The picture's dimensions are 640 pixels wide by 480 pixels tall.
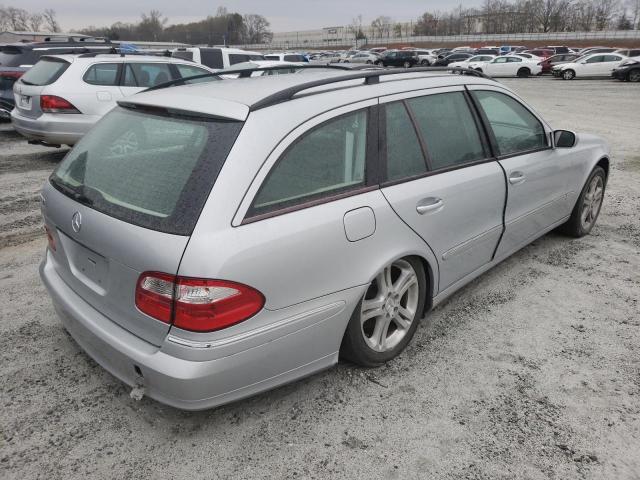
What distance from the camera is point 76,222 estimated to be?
8.02ft

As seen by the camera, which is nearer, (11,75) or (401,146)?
(401,146)

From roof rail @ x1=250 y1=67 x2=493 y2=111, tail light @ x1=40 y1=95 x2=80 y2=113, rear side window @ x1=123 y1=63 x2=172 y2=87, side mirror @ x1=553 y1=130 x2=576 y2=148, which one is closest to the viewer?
roof rail @ x1=250 y1=67 x2=493 y2=111

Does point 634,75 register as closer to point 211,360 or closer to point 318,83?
point 318,83

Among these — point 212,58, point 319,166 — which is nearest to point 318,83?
point 319,166

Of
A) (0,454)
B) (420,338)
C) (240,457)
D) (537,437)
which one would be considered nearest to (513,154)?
(420,338)

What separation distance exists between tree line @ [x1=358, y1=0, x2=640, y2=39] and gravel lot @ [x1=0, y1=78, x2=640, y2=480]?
108 metres

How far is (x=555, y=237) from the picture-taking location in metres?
4.90

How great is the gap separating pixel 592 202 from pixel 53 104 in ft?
23.4

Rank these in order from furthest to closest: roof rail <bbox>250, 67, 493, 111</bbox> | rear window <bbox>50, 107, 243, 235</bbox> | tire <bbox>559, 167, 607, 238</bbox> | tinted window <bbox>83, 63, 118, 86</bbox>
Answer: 1. tinted window <bbox>83, 63, 118, 86</bbox>
2. tire <bbox>559, 167, 607, 238</bbox>
3. roof rail <bbox>250, 67, 493, 111</bbox>
4. rear window <bbox>50, 107, 243, 235</bbox>

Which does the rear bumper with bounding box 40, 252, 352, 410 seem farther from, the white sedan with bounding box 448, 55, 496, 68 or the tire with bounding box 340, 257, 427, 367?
the white sedan with bounding box 448, 55, 496, 68

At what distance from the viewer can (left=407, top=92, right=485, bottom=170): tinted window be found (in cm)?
302

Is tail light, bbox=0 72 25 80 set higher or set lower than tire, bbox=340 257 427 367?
higher

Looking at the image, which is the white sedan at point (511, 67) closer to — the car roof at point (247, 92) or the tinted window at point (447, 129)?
the tinted window at point (447, 129)

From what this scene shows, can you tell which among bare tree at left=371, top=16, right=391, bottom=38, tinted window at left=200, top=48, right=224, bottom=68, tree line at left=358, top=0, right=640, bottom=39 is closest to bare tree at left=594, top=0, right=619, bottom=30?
tree line at left=358, top=0, right=640, bottom=39
